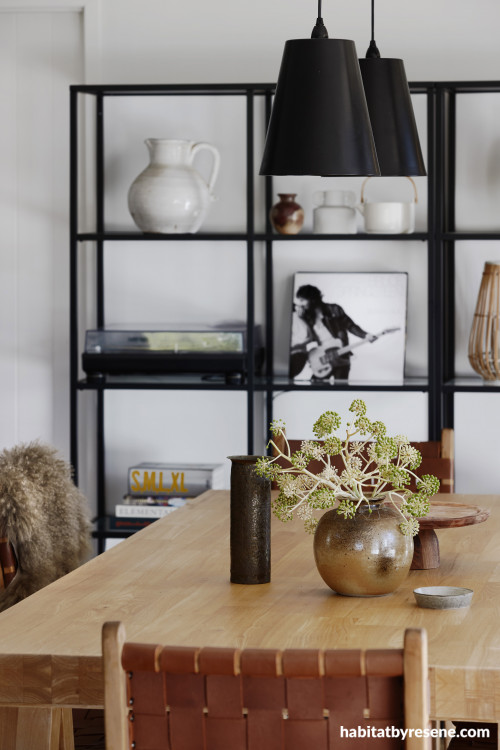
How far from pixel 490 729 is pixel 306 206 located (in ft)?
7.78

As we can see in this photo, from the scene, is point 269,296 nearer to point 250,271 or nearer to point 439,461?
point 250,271

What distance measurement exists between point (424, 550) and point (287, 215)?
200 cm

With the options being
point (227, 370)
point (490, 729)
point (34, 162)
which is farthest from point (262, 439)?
point (490, 729)

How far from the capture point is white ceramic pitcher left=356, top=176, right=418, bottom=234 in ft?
12.5

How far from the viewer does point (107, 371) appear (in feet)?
12.9

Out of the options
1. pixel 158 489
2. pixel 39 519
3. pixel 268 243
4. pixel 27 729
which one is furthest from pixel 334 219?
pixel 27 729

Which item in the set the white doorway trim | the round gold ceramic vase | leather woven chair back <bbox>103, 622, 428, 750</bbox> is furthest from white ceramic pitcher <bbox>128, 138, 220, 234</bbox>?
leather woven chair back <bbox>103, 622, 428, 750</bbox>

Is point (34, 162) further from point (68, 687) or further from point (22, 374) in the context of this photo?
point (68, 687)

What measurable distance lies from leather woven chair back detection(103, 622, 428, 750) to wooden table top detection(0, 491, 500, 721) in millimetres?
326

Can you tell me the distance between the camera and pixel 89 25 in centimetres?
409

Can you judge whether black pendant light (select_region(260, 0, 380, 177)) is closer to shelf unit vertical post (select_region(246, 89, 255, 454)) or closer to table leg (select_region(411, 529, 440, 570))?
table leg (select_region(411, 529, 440, 570))

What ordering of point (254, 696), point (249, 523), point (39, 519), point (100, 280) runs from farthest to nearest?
point (100, 280)
point (39, 519)
point (249, 523)
point (254, 696)

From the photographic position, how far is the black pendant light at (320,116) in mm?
1830

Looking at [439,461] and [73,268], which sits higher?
[73,268]
